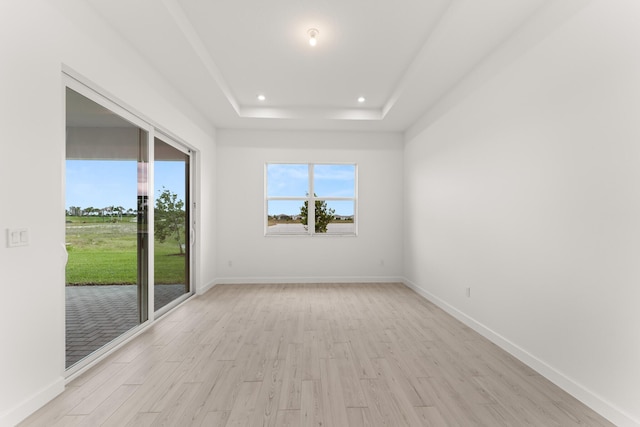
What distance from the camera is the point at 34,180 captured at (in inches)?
75.7

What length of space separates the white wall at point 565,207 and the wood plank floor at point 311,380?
273mm

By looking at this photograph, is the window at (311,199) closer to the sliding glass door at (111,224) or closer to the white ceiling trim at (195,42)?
the white ceiling trim at (195,42)

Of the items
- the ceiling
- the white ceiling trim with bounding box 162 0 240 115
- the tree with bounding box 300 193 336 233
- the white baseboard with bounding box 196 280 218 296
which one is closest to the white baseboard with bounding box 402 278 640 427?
the ceiling

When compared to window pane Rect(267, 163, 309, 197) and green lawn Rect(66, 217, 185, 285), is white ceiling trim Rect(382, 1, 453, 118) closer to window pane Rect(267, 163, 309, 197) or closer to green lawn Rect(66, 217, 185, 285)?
window pane Rect(267, 163, 309, 197)

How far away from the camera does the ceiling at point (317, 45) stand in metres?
2.55

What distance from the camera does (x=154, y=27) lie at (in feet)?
8.54

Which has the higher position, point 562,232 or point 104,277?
point 562,232

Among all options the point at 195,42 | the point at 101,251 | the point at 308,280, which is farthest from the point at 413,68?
the point at 308,280

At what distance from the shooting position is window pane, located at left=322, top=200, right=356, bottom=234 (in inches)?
230

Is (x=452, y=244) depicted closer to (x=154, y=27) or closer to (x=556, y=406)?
(x=556, y=406)

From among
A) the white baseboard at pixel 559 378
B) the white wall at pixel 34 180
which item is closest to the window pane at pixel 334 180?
the white baseboard at pixel 559 378

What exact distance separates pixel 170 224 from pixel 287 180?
2.38m

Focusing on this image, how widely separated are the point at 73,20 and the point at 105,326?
2.54 meters

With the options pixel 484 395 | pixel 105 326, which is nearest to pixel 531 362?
pixel 484 395
